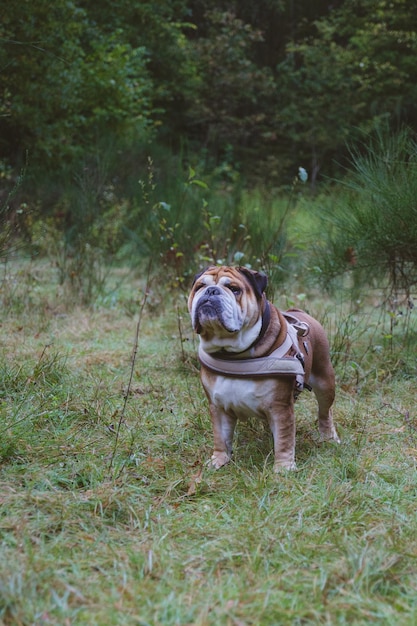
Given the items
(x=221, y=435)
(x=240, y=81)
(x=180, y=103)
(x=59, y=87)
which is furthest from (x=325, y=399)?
(x=180, y=103)

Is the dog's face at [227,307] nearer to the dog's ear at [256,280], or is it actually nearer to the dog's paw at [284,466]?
the dog's ear at [256,280]

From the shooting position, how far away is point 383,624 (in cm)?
186

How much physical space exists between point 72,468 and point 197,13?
62.8 feet

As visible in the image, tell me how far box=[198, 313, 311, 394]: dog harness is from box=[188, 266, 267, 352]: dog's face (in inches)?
2.4

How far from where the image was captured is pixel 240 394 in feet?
9.80

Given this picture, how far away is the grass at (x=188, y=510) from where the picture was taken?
1922mm

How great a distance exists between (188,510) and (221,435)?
0.55 meters

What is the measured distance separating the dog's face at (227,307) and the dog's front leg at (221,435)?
33 centimetres

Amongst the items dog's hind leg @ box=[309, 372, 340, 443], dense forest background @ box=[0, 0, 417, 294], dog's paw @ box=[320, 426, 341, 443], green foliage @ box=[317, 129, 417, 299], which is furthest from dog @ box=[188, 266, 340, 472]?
dense forest background @ box=[0, 0, 417, 294]

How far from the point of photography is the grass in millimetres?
1922

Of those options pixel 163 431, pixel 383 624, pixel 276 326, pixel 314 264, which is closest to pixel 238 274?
pixel 276 326

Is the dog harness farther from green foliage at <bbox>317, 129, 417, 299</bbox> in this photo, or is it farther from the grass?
green foliage at <bbox>317, 129, 417, 299</bbox>

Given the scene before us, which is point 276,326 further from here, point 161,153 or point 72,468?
point 161,153

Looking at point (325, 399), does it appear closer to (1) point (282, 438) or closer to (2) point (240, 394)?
(1) point (282, 438)
